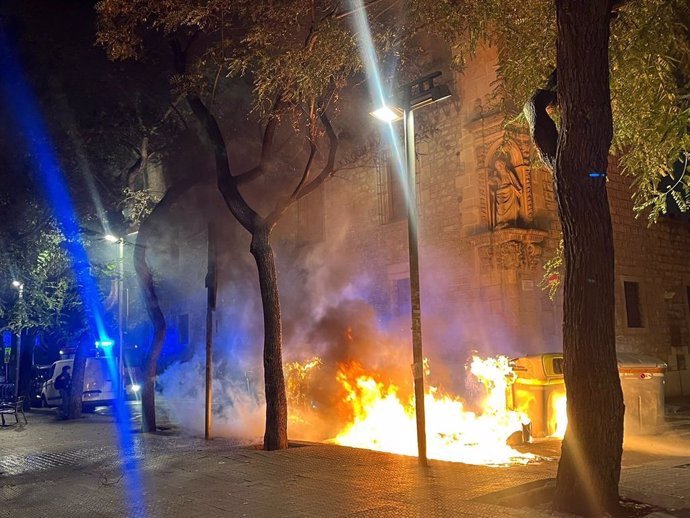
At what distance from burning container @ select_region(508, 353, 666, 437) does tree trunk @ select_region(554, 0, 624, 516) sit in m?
4.97

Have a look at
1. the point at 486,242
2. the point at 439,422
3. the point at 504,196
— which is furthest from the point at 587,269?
the point at 504,196

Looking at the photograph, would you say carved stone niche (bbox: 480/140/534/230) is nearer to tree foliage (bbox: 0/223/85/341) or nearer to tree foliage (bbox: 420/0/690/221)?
tree foliage (bbox: 420/0/690/221)

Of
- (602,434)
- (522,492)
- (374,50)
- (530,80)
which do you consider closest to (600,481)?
(602,434)

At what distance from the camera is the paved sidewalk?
628 cm

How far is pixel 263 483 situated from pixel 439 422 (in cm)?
550

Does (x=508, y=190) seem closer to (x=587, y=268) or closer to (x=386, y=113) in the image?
(x=386, y=113)

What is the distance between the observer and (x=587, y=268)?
221 inches

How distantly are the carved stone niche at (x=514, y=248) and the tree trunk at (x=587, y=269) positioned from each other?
29.6 ft

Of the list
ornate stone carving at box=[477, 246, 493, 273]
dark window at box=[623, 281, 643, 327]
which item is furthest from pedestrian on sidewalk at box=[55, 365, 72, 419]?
dark window at box=[623, 281, 643, 327]

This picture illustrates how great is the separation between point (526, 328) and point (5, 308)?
1614 centimetres

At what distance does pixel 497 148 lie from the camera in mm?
15555

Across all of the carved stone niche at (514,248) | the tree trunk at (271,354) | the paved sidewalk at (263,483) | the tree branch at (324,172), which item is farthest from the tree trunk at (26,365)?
the carved stone niche at (514,248)

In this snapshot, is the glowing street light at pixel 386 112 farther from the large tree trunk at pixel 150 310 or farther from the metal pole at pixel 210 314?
the large tree trunk at pixel 150 310

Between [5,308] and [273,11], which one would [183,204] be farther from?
[273,11]
